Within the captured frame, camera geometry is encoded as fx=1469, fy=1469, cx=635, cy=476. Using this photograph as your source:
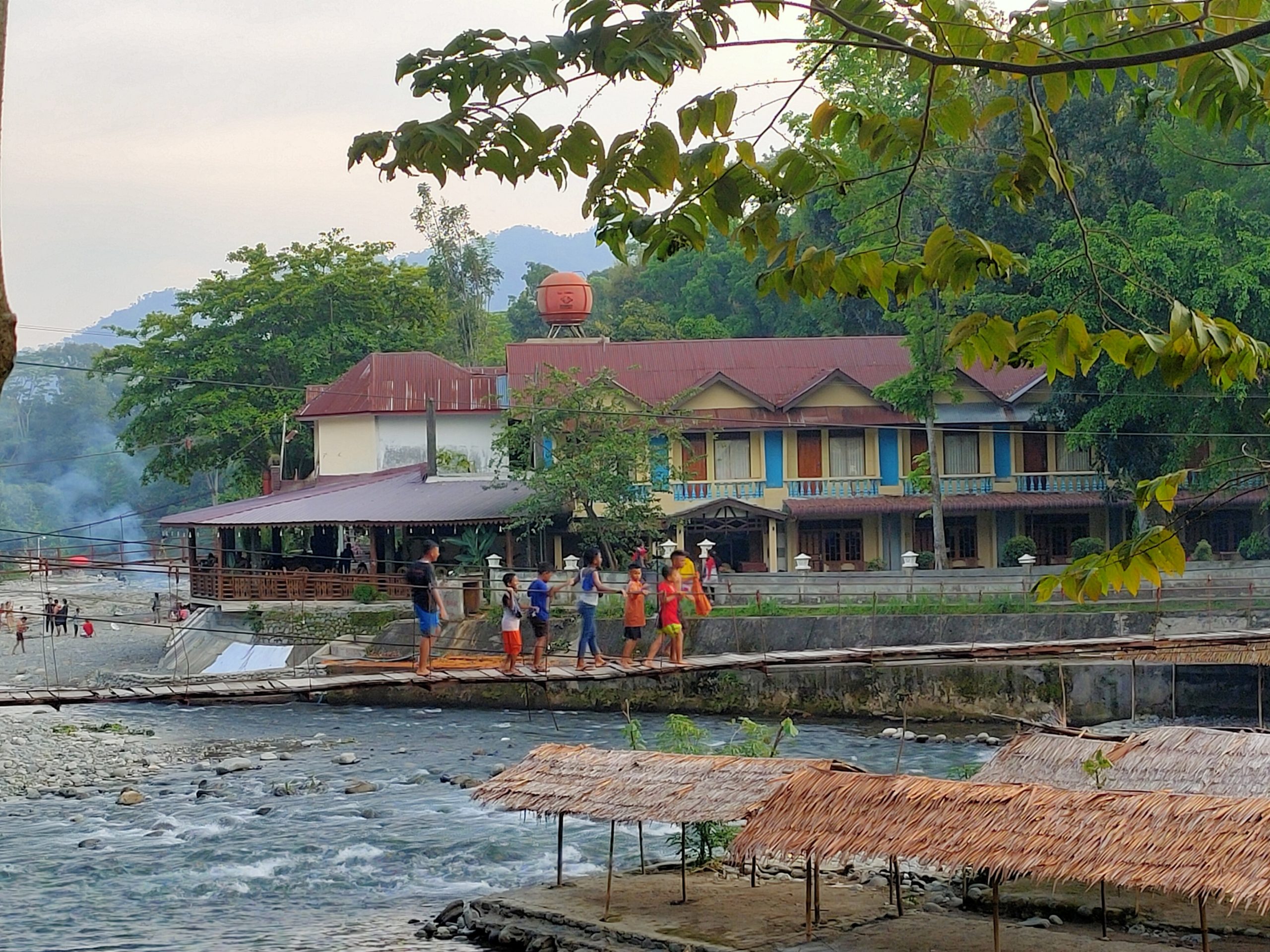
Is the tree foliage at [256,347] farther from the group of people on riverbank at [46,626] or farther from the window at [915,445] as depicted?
the window at [915,445]

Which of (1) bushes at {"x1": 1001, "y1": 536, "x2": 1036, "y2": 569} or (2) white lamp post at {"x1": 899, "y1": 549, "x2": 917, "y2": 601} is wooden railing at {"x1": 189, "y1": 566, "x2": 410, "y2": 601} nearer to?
(2) white lamp post at {"x1": 899, "y1": 549, "x2": 917, "y2": 601}

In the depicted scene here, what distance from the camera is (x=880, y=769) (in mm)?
19344

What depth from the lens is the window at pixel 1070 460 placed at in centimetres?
3288

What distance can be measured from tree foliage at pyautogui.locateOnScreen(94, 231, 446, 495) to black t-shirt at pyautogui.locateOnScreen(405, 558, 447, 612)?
89.4 ft

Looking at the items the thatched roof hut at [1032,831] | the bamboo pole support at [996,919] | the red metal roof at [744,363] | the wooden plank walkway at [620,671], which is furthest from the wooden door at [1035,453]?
the bamboo pole support at [996,919]

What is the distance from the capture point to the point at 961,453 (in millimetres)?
33031

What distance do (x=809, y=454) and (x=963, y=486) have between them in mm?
3469

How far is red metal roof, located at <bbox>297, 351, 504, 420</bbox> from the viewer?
3719 cm

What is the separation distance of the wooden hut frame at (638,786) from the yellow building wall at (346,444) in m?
24.1

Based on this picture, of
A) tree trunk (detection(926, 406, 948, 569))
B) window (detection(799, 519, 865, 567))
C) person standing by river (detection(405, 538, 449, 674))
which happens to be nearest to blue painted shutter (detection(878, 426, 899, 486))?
window (detection(799, 519, 865, 567))

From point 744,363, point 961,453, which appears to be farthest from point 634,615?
point 744,363

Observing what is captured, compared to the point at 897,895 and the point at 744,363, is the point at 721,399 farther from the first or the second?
the point at 897,895

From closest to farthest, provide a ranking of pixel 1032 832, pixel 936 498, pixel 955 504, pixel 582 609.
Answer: pixel 1032 832 < pixel 582 609 < pixel 936 498 < pixel 955 504

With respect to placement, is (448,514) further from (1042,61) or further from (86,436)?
(86,436)
